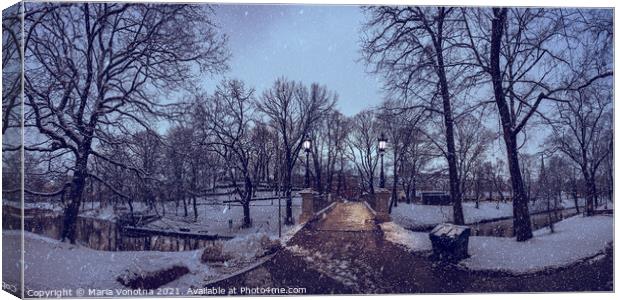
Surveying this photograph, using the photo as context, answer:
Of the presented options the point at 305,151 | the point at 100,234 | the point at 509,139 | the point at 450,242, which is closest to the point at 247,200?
the point at 305,151

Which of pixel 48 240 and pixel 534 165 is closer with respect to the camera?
pixel 48 240

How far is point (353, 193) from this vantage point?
611cm

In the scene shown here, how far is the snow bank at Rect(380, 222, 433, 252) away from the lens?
6086mm

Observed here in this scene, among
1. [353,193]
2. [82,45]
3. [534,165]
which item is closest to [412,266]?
[353,193]

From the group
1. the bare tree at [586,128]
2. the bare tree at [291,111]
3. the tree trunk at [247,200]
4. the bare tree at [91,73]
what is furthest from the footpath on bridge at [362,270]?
the bare tree at [91,73]

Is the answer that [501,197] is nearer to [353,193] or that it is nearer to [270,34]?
[353,193]

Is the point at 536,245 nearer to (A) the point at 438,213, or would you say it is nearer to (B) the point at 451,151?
(A) the point at 438,213

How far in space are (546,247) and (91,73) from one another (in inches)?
251

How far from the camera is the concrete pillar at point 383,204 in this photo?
6.07 metres

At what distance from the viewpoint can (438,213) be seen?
20.2 feet

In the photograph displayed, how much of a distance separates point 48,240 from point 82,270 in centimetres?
59

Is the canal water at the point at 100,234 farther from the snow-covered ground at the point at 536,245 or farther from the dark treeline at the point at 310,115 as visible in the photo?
the snow-covered ground at the point at 536,245

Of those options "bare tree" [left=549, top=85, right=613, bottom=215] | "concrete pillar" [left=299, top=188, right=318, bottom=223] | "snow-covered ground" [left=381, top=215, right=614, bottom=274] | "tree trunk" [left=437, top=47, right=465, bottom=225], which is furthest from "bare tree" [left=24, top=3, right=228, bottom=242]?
"bare tree" [left=549, top=85, right=613, bottom=215]

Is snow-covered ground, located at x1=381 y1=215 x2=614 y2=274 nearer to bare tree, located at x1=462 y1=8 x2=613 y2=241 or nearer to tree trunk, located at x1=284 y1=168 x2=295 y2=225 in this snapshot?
bare tree, located at x1=462 y1=8 x2=613 y2=241
